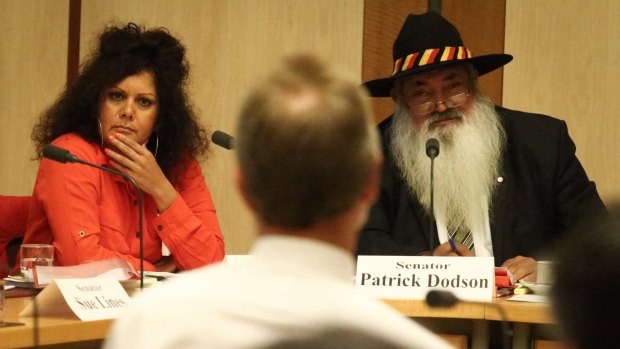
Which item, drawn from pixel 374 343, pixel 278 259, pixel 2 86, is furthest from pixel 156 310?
pixel 2 86

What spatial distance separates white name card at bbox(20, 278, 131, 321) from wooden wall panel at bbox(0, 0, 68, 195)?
3499 millimetres

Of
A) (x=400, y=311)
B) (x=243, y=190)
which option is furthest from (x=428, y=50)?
(x=243, y=190)

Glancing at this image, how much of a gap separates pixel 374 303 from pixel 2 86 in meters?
5.25

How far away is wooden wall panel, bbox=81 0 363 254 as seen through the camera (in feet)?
18.1

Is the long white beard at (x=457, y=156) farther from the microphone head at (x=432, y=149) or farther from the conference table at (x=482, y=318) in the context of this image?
the conference table at (x=482, y=318)

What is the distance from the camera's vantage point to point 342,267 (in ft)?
3.54

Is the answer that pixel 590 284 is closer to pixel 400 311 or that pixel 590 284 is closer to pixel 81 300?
pixel 81 300

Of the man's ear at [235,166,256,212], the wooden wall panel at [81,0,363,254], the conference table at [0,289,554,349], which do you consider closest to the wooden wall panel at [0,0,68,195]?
the wooden wall panel at [81,0,363,254]

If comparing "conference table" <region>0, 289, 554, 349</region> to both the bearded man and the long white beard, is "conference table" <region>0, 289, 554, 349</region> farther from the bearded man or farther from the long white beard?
the long white beard

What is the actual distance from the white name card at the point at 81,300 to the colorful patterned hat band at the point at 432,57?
6.30ft

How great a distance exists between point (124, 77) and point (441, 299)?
8.47 feet

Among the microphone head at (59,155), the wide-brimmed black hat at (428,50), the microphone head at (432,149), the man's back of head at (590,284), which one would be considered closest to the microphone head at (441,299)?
the man's back of head at (590,284)

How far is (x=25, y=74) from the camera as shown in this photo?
230 inches

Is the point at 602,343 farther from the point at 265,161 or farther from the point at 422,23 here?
the point at 422,23
